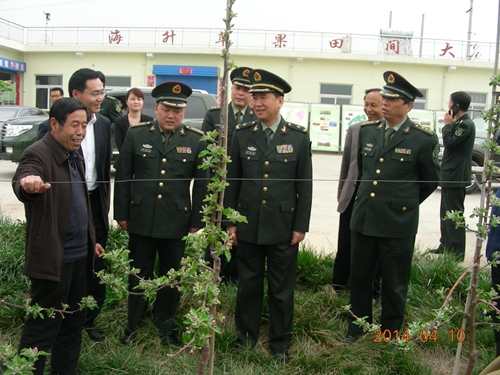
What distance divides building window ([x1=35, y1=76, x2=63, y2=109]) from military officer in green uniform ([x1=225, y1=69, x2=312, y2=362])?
2326 cm

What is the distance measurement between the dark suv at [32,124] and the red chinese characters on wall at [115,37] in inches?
558

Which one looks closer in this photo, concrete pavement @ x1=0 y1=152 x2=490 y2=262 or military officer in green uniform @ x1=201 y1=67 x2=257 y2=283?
military officer in green uniform @ x1=201 y1=67 x2=257 y2=283

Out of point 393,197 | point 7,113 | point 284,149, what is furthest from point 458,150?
point 7,113

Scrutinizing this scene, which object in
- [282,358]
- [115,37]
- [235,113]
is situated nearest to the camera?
[282,358]

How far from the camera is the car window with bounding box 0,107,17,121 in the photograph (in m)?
11.8

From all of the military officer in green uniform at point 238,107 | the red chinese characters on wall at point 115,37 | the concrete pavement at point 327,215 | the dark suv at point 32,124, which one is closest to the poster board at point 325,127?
the concrete pavement at point 327,215

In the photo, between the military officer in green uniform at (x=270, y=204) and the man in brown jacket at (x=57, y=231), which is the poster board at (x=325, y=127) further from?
the man in brown jacket at (x=57, y=231)

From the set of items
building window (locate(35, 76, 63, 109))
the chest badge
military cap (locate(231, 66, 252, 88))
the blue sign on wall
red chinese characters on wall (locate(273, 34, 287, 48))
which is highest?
red chinese characters on wall (locate(273, 34, 287, 48))

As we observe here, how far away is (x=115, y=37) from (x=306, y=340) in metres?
22.9

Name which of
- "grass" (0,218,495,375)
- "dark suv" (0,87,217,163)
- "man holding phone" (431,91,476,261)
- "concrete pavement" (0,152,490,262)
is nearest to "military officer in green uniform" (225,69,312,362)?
"grass" (0,218,495,375)

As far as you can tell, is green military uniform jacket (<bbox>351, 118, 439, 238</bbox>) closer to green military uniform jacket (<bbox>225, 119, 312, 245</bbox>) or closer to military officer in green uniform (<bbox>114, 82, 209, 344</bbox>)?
green military uniform jacket (<bbox>225, 119, 312, 245</bbox>)

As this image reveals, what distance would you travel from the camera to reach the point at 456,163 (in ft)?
19.1

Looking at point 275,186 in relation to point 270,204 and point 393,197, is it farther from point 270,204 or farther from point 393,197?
point 393,197

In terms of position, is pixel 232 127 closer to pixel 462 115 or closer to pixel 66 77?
pixel 462 115
